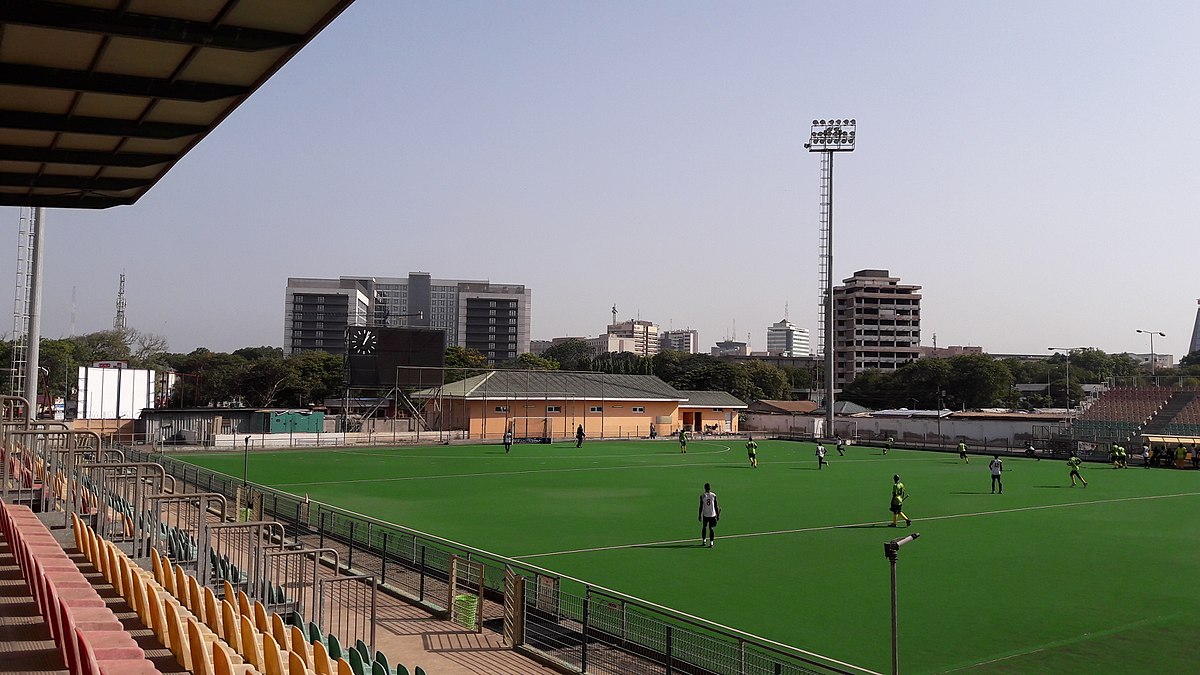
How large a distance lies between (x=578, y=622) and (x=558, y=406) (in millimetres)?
55411

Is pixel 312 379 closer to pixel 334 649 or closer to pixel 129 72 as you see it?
pixel 129 72

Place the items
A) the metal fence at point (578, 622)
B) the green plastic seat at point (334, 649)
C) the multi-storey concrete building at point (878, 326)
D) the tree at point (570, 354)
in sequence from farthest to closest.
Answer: the tree at point (570, 354)
the multi-storey concrete building at point (878, 326)
the metal fence at point (578, 622)
the green plastic seat at point (334, 649)

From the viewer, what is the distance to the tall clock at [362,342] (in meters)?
63.6

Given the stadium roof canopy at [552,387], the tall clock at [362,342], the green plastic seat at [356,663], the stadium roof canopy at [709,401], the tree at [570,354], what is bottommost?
the green plastic seat at [356,663]

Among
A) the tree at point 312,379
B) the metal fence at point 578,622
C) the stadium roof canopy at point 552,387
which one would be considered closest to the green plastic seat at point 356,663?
the metal fence at point 578,622

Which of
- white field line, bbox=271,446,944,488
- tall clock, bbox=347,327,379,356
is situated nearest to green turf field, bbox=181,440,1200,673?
white field line, bbox=271,446,944,488

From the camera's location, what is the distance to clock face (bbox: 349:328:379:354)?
63656 millimetres

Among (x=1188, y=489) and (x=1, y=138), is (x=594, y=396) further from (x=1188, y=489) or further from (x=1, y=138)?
(x=1, y=138)

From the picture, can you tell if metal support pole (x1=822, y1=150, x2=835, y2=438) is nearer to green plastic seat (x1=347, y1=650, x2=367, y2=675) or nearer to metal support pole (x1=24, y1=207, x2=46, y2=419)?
metal support pole (x1=24, y1=207, x2=46, y2=419)

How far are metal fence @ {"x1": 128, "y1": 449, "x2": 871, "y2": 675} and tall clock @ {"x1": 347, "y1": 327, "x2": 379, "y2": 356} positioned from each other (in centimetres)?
4547

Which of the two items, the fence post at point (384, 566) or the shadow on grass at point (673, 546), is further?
the shadow on grass at point (673, 546)

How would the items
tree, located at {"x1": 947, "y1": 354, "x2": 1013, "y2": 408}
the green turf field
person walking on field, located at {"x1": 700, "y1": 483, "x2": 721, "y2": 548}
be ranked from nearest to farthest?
the green turf field < person walking on field, located at {"x1": 700, "y1": 483, "x2": 721, "y2": 548} < tree, located at {"x1": 947, "y1": 354, "x2": 1013, "y2": 408}

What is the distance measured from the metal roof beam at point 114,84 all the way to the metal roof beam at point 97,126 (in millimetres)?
1473

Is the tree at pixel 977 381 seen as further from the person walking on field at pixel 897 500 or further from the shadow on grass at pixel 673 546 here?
the shadow on grass at pixel 673 546
